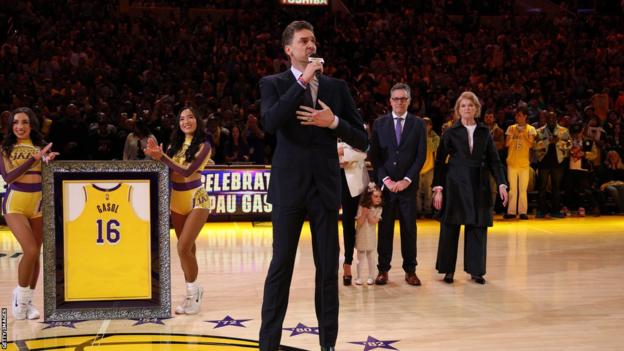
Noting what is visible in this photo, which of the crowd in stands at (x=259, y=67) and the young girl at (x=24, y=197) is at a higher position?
the crowd in stands at (x=259, y=67)

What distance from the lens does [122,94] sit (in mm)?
13883

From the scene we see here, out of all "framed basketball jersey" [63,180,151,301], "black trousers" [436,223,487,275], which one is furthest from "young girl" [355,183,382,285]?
"framed basketball jersey" [63,180,151,301]

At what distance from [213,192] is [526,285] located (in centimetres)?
561

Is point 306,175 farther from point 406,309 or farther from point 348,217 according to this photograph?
point 348,217

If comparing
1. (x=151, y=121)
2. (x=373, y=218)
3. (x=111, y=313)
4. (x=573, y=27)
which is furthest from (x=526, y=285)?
(x=573, y=27)

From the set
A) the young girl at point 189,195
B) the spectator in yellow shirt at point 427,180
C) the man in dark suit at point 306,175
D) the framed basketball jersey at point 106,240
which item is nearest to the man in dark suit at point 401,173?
the young girl at point 189,195

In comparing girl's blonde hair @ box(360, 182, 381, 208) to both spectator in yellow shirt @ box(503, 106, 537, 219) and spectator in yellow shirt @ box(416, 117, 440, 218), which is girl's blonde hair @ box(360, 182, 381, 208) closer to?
spectator in yellow shirt @ box(416, 117, 440, 218)

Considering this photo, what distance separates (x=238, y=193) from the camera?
12000mm

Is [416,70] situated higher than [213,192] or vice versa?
[416,70]

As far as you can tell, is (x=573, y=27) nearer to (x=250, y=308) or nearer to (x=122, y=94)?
(x=122, y=94)

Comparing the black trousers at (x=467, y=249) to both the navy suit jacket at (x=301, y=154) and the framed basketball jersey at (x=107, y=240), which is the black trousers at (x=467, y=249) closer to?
the framed basketball jersey at (x=107, y=240)

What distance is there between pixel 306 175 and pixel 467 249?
3.73 meters

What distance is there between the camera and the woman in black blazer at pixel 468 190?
298 inches

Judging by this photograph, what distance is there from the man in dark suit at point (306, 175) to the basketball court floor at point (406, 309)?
0.91m
